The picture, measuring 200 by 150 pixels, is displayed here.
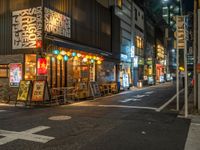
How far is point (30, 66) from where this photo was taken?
58.4 ft

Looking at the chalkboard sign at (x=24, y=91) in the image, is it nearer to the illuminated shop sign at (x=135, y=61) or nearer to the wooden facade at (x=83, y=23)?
the wooden facade at (x=83, y=23)

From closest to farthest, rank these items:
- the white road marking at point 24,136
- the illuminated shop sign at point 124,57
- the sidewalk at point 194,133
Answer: the sidewalk at point 194,133
the white road marking at point 24,136
the illuminated shop sign at point 124,57

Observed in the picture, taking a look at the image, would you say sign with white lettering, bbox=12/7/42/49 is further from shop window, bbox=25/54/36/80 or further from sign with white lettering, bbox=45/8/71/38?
shop window, bbox=25/54/36/80

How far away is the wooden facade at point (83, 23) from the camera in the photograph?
735 inches

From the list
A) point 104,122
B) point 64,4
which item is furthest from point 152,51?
point 104,122

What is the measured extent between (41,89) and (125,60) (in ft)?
71.5

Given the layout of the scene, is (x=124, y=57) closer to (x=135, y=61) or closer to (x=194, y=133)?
(x=135, y=61)

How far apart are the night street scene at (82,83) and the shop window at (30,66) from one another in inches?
2.7

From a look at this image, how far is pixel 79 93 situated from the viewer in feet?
63.1

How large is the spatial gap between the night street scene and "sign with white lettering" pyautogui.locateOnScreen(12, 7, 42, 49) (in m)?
0.07

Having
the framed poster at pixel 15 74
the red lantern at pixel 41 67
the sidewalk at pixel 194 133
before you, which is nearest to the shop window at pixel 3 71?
the framed poster at pixel 15 74

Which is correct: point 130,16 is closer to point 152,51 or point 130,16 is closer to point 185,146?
point 152,51

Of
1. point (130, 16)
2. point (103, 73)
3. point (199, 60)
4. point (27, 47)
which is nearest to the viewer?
point (199, 60)

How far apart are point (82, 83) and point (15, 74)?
16.1 feet
